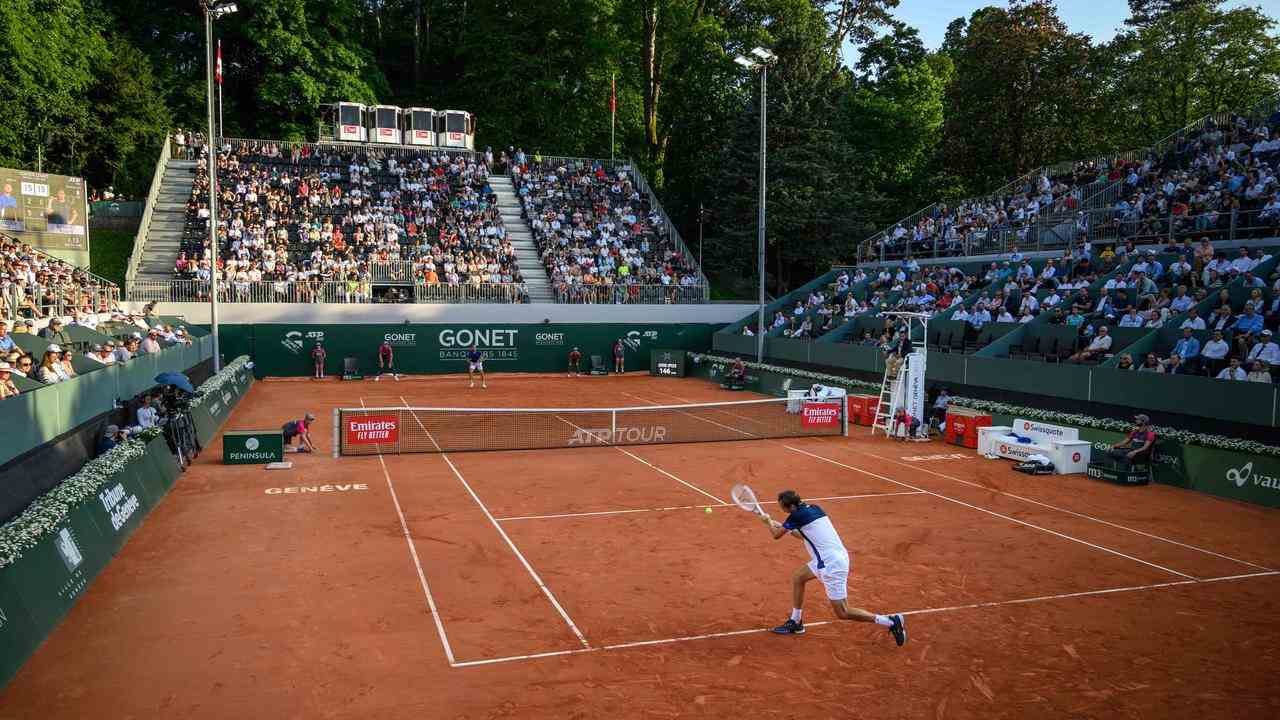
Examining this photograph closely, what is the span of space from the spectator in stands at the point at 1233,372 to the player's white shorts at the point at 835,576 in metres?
15.1

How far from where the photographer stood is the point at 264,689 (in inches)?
347

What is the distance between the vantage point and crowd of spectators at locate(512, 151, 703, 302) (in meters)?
44.5

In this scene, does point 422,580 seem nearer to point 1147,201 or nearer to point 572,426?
point 572,426

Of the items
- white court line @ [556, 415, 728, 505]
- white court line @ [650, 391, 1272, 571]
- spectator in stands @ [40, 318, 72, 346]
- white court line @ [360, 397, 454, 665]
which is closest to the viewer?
white court line @ [360, 397, 454, 665]

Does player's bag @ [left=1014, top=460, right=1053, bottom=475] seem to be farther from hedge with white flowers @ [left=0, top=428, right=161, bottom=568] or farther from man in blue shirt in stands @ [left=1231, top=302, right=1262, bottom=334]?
hedge with white flowers @ [left=0, top=428, right=161, bottom=568]

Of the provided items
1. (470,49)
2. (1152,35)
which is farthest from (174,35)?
(1152,35)

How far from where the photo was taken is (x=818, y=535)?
9.74 m

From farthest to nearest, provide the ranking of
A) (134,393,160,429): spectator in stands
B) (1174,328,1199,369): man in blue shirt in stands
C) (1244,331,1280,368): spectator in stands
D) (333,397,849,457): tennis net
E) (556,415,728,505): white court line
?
(1174,328,1199,369): man in blue shirt in stands < (333,397,849,457): tennis net < (1244,331,1280,368): spectator in stands < (134,393,160,429): spectator in stands < (556,415,728,505): white court line

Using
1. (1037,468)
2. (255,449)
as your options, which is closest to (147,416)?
(255,449)

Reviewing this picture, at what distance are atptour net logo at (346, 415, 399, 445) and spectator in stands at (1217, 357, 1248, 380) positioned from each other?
60.9 ft

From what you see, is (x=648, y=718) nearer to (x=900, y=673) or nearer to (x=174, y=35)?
(x=900, y=673)

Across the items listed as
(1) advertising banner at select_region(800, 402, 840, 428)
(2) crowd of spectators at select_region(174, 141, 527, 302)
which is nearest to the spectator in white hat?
(1) advertising banner at select_region(800, 402, 840, 428)

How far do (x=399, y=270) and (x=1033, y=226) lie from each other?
87.8 feet

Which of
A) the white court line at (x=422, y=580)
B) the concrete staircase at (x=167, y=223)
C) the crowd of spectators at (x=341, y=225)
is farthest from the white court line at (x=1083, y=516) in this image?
the concrete staircase at (x=167, y=223)
